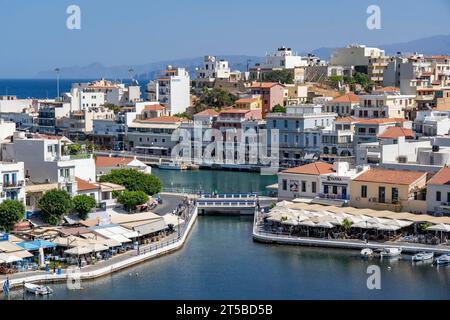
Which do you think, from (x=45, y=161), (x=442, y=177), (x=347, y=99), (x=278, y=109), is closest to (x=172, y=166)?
(x=278, y=109)

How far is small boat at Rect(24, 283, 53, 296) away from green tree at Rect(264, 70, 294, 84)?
3755 cm

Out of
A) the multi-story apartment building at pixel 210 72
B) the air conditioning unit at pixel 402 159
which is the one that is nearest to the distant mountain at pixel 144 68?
the multi-story apartment building at pixel 210 72

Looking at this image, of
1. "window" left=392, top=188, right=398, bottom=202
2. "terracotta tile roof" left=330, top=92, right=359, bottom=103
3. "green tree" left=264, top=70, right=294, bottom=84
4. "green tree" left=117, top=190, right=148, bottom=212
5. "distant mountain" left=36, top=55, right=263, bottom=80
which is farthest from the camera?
"distant mountain" left=36, top=55, right=263, bottom=80

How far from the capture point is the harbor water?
1446cm

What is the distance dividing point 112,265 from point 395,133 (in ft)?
56.9

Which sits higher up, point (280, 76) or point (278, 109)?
point (280, 76)

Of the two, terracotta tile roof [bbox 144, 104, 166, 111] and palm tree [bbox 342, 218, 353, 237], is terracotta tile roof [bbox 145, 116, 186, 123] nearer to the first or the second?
terracotta tile roof [bbox 144, 104, 166, 111]

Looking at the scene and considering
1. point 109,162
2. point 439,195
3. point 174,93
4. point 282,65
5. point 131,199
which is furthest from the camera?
point 282,65

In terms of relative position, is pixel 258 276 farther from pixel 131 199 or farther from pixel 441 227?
pixel 131 199

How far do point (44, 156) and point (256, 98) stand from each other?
2387 cm

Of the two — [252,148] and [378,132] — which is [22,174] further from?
[252,148]

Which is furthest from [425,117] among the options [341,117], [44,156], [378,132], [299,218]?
[44,156]

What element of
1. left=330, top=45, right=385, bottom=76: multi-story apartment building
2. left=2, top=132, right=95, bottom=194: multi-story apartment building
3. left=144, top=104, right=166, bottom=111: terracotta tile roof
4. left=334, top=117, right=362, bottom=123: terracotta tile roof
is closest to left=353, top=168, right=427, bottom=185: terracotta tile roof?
left=2, top=132, right=95, bottom=194: multi-story apartment building

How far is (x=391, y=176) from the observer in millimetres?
20906
